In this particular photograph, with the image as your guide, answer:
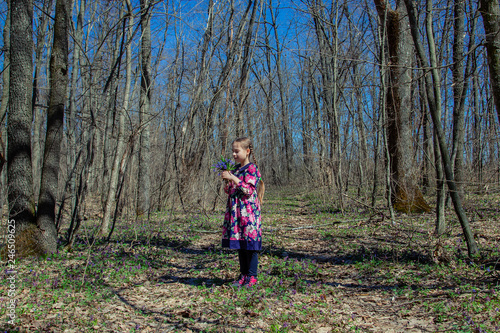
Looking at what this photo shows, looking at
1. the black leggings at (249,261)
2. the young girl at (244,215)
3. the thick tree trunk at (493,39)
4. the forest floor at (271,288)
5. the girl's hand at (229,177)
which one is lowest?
the forest floor at (271,288)

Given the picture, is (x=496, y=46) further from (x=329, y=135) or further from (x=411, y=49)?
(x=329, y=135)

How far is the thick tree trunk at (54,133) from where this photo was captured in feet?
15.8

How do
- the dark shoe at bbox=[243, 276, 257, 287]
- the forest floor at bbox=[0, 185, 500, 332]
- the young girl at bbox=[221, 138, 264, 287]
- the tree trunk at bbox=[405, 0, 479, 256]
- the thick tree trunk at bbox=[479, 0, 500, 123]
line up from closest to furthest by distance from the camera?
1. the forest floor at bbox=[0, 185, 500, 332]
2. the thick tree trunk at bbox=[479, 0, 500, 123]
3. the young girl at bbox=[221, 138, 264, 287]
4. the dark shoe at bbox=[243, 276, 257, 287]
5. the tree trunk at bbox=[405, 0, 479, 256]

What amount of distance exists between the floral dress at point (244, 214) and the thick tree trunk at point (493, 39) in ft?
9.24

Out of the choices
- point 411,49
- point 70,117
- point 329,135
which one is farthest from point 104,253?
point 411,49

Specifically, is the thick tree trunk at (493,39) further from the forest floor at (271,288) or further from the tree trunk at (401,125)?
the tree trunk at (401,125)

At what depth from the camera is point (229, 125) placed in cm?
881

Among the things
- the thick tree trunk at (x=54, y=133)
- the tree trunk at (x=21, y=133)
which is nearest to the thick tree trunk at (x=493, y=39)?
the thick tree trunk at (x=54, y=133)

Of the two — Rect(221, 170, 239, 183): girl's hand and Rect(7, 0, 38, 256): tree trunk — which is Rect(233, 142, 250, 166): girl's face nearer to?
Rect(221, 170, 239, 183): girl's hand

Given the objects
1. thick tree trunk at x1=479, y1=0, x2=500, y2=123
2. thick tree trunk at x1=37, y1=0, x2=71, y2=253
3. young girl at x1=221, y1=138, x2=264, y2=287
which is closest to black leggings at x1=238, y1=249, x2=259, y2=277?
young girl at x1=221, y1=138, x2=264, y2=287

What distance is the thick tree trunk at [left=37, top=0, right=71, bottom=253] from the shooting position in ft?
15.8

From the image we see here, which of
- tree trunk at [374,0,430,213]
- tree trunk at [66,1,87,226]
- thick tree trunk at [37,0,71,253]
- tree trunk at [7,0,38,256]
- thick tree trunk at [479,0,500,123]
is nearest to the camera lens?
thick tree trunk at [479,0,500,123]

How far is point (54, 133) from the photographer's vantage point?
4.95 meters

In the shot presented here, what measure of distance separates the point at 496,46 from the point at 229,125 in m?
6.14
